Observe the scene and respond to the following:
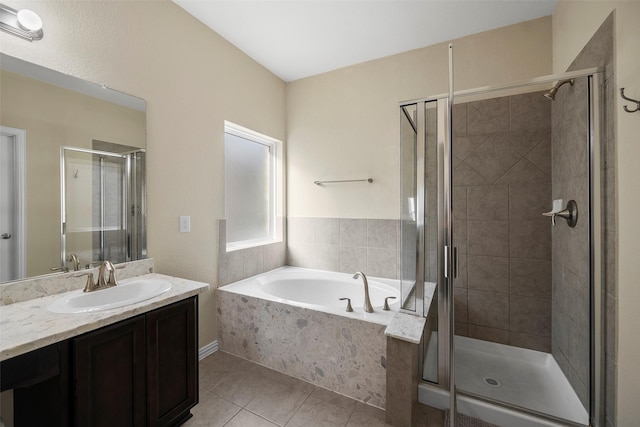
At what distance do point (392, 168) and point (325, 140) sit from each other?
82cm

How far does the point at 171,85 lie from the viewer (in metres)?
1.91

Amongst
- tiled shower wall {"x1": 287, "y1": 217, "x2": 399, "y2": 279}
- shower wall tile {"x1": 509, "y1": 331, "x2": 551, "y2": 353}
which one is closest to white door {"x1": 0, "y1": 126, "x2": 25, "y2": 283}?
tiled shower wall {"x1": 287, "y1": 217, "x2": 399, "y2": 279}

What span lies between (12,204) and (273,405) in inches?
67.9

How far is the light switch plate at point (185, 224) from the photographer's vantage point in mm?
1980

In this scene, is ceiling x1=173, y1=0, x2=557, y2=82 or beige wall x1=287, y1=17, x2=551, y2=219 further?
beige wall x1=287, y1=17, x2=551, y2=219

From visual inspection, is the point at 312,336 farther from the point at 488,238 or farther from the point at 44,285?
the point at 488,238

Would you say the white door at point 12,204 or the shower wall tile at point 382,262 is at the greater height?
the white door at point 12,204

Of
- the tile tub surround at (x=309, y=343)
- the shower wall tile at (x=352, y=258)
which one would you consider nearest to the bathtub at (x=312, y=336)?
the tile tub surround at (x=309, y=343)

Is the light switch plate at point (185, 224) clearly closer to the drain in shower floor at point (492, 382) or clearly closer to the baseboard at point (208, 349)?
the baseboard at point (208, 349)

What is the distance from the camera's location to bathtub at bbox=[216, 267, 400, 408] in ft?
5.28

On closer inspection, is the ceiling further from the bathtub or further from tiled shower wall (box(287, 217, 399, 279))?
the bathtub

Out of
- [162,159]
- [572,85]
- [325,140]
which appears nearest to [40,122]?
[162,159]

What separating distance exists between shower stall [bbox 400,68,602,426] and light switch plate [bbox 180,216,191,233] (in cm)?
162

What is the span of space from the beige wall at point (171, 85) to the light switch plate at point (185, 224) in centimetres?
4
